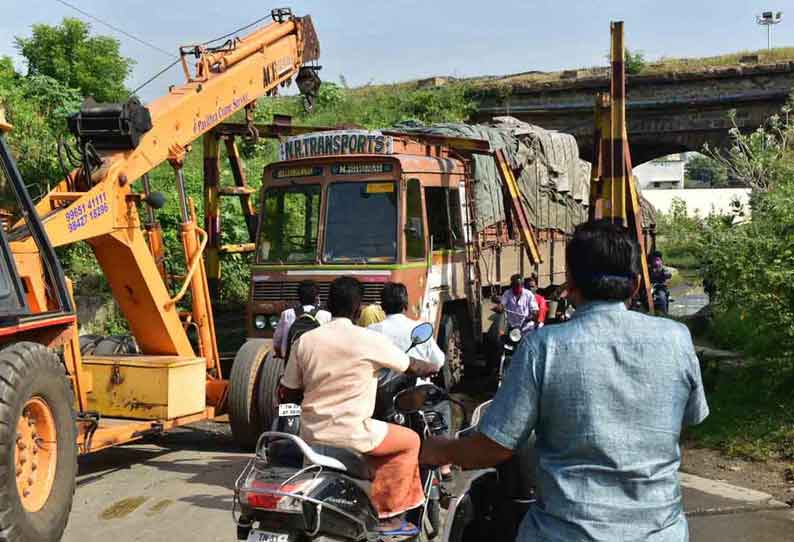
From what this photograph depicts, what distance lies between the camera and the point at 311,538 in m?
3.60

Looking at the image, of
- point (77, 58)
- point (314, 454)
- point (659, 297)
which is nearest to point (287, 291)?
point (314, 454)

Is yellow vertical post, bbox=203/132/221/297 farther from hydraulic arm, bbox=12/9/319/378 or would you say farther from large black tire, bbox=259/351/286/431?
large black tire, bbox=259/351/286/431

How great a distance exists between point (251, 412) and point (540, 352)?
A: 592 centimetres

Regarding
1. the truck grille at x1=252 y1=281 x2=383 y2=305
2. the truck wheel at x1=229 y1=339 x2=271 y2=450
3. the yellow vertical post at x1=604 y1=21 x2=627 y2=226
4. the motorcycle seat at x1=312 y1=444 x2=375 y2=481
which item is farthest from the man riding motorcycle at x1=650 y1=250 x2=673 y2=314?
the motorcycle seat at x1=312 y1=444 x2=375 y2=481

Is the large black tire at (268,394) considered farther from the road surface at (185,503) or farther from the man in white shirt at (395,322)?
the man in white shirt at (395,322)

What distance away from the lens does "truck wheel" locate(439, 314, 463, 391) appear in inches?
427

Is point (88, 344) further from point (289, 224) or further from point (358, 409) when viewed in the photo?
point (358, 409)

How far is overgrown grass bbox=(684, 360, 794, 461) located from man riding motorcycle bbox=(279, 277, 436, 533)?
475 cm

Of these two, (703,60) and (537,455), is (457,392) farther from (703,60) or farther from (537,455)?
(703,60)

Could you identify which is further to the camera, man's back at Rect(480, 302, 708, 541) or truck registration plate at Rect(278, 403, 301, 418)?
truck registration plate at Rect(278, 403, 301, 418)

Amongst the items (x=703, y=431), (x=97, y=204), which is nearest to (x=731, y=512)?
(x=703, y=431)

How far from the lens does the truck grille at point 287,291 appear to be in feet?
30.2

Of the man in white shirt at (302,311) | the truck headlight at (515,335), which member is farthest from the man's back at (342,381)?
the truck headlight at (515,335)

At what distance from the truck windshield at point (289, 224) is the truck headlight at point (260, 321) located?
2.06ft
